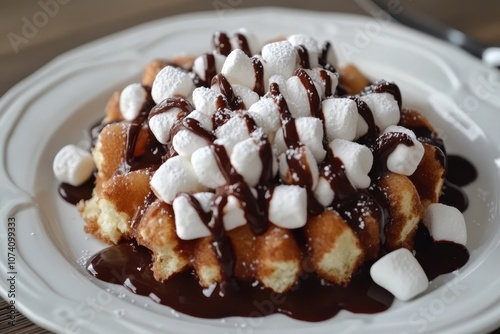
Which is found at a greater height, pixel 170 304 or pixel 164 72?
pixel 164 72

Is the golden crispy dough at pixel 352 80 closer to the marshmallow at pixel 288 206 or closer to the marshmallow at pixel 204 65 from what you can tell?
the marshmallow at pixel 204 65

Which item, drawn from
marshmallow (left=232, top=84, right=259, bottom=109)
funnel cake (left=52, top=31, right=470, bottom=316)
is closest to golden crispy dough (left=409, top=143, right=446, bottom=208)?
funnel cake (left=52, top=31, right=470, bottom=316)

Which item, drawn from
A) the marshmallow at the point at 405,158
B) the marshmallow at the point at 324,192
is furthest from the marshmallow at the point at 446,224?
the marshmallow at the point at 324,192

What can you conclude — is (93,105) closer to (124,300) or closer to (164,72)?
(164,72)

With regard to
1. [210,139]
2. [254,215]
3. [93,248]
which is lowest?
[93,248]

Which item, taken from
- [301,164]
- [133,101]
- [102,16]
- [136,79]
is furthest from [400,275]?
[102,16]

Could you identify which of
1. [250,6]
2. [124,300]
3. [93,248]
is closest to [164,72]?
[93,248]
